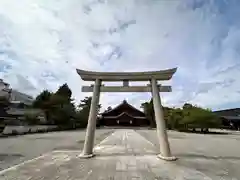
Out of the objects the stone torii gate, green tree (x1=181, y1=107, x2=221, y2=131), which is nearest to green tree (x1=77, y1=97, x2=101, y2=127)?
green tree (x1=181, y1=107, x2=221, y2=131)

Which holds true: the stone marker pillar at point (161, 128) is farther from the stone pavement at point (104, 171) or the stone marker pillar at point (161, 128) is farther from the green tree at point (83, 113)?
the green tree at point (83, 113)

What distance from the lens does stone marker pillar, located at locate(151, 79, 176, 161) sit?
375 inches

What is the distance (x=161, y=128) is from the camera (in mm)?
9820

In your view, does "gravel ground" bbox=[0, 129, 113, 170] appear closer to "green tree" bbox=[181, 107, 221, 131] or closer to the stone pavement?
the stone pavement

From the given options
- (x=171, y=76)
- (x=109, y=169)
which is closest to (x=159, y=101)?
(x=171, y=76)

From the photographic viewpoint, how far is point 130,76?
1071 cm

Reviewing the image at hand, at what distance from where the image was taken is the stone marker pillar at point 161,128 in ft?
31.2

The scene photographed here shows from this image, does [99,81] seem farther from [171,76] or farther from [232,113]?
[232,113]

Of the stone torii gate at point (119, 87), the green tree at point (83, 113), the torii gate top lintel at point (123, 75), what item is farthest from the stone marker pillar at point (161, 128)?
the green tree at point (83, 113)

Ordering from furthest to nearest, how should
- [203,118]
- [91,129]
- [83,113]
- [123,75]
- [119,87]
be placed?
[83,113], [203,118], [119,87], [123,75], [91,129]

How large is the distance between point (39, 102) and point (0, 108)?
21.9 metres

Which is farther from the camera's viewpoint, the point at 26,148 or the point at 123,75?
the point at 26,148

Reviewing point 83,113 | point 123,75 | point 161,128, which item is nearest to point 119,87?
point 123,75

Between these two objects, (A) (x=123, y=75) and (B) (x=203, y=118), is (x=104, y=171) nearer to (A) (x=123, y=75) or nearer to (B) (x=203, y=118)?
(A) (x=123, y=75)
